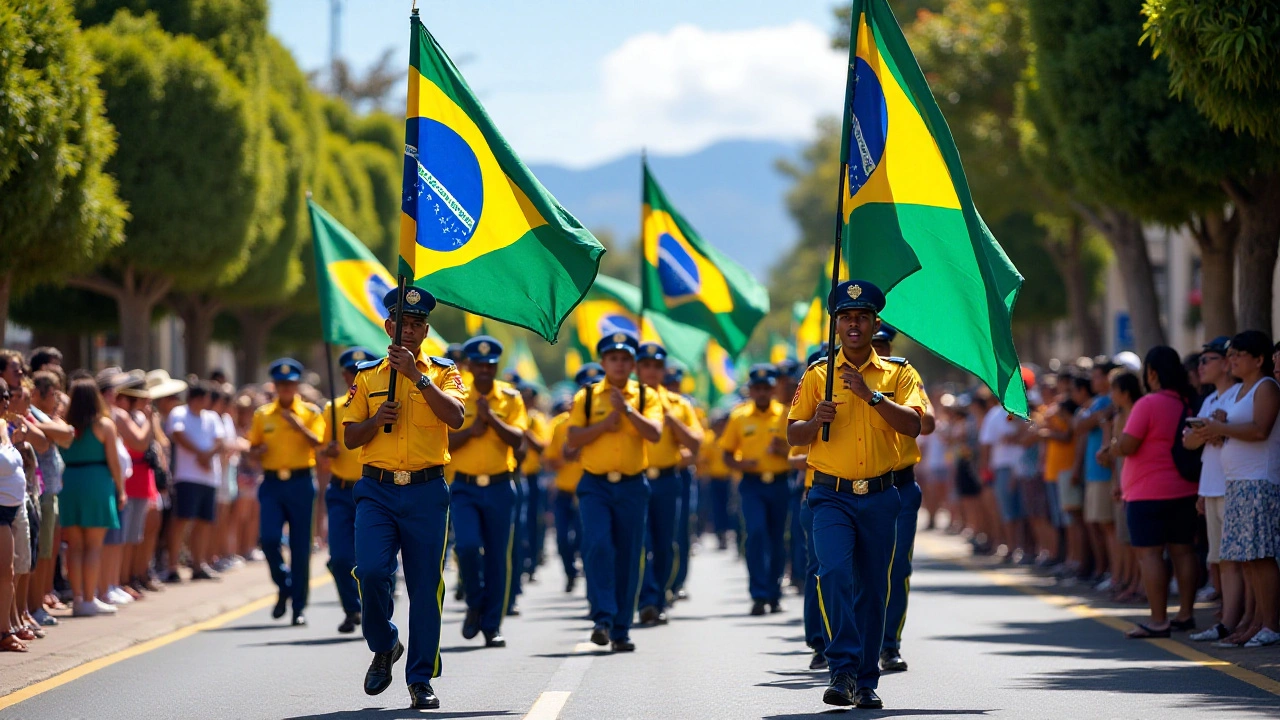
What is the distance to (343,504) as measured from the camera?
13062 millimetres

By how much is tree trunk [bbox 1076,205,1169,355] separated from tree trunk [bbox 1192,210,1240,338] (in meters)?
2.90

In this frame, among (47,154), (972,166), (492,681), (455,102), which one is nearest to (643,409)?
(492,681)

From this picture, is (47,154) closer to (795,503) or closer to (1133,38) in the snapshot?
(795,503)

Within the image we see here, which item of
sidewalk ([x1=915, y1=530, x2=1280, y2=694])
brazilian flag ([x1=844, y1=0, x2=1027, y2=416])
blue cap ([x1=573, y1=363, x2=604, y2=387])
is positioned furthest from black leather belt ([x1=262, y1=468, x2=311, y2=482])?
sidewalk ([x1=915, y1=530, x2=1280, y2=694])

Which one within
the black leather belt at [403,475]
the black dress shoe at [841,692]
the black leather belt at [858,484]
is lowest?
the black dress shoe at [841,692]

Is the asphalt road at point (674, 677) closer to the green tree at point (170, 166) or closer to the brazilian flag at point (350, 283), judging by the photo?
the brazilian flag at point (350, 283)

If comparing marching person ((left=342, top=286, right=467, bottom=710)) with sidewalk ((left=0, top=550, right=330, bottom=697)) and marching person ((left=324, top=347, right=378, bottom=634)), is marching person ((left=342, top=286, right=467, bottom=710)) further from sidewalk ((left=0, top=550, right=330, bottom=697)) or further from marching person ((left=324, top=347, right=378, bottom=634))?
marching person ((left=324, top=347, right=378, bottom=634))

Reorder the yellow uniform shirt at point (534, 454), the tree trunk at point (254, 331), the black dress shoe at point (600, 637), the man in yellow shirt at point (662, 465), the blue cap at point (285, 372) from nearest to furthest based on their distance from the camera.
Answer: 1. the black dress shoe at point (600, 637)
2. the man in yellow shirt at point (662, 465)
3. the blue cap at point (285, 372)
4. the yellow uniform shirt at point (534, 454)
5. the tree trunk at point (254, 331)

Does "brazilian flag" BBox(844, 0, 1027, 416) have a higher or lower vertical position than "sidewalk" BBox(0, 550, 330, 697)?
higher

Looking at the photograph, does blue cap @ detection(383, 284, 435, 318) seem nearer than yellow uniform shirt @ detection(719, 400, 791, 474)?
Yes

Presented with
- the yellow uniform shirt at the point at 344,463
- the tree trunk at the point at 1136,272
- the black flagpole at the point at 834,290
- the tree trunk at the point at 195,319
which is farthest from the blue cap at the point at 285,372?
the tree trunk at the point at 195,319

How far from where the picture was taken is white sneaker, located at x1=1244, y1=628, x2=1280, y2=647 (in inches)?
467

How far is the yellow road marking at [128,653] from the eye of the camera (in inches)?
406

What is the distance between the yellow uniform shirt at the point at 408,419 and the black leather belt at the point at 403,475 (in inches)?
0.9
